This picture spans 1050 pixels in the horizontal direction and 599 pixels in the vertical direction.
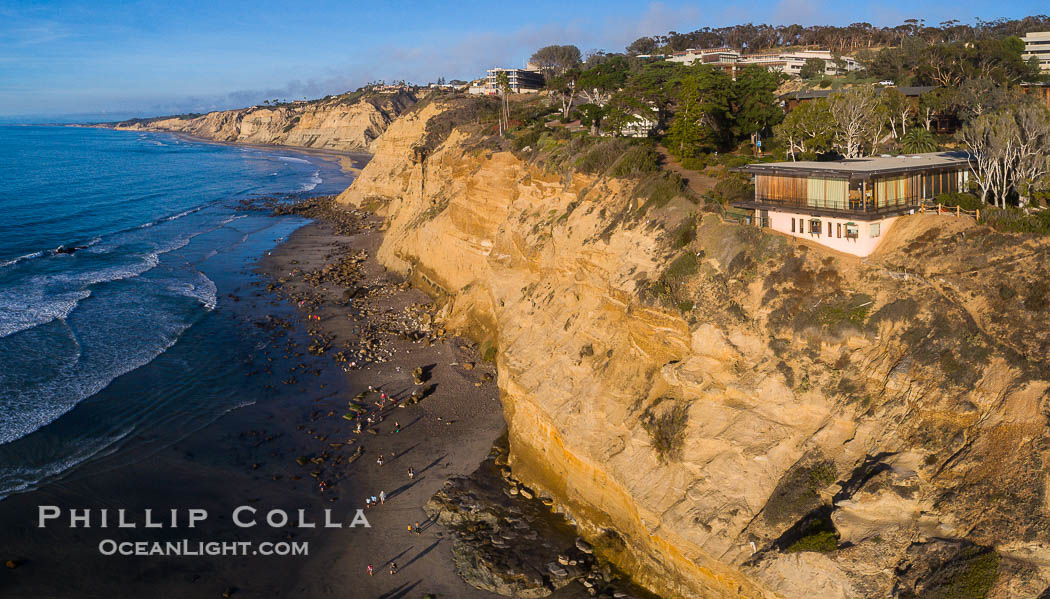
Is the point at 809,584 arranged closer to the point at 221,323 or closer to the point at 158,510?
the point at 158,510

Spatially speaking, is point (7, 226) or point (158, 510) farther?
point (7, 226)

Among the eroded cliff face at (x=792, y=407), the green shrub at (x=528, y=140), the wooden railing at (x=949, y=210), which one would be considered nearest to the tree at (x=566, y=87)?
the green shrub at (x=528, y=140)

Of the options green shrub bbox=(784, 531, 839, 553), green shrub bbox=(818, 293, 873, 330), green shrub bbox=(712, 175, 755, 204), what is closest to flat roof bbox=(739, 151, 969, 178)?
green shrub bbox=(712, 175, 755, 204)

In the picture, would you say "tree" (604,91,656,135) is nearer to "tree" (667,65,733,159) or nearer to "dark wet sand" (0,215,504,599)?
"tree" (667,65,733,159)

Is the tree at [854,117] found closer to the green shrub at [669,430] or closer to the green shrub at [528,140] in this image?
the green shrub at [669,430]

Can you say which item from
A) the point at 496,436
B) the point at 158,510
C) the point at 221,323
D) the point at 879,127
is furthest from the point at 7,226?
the point at 879,127
